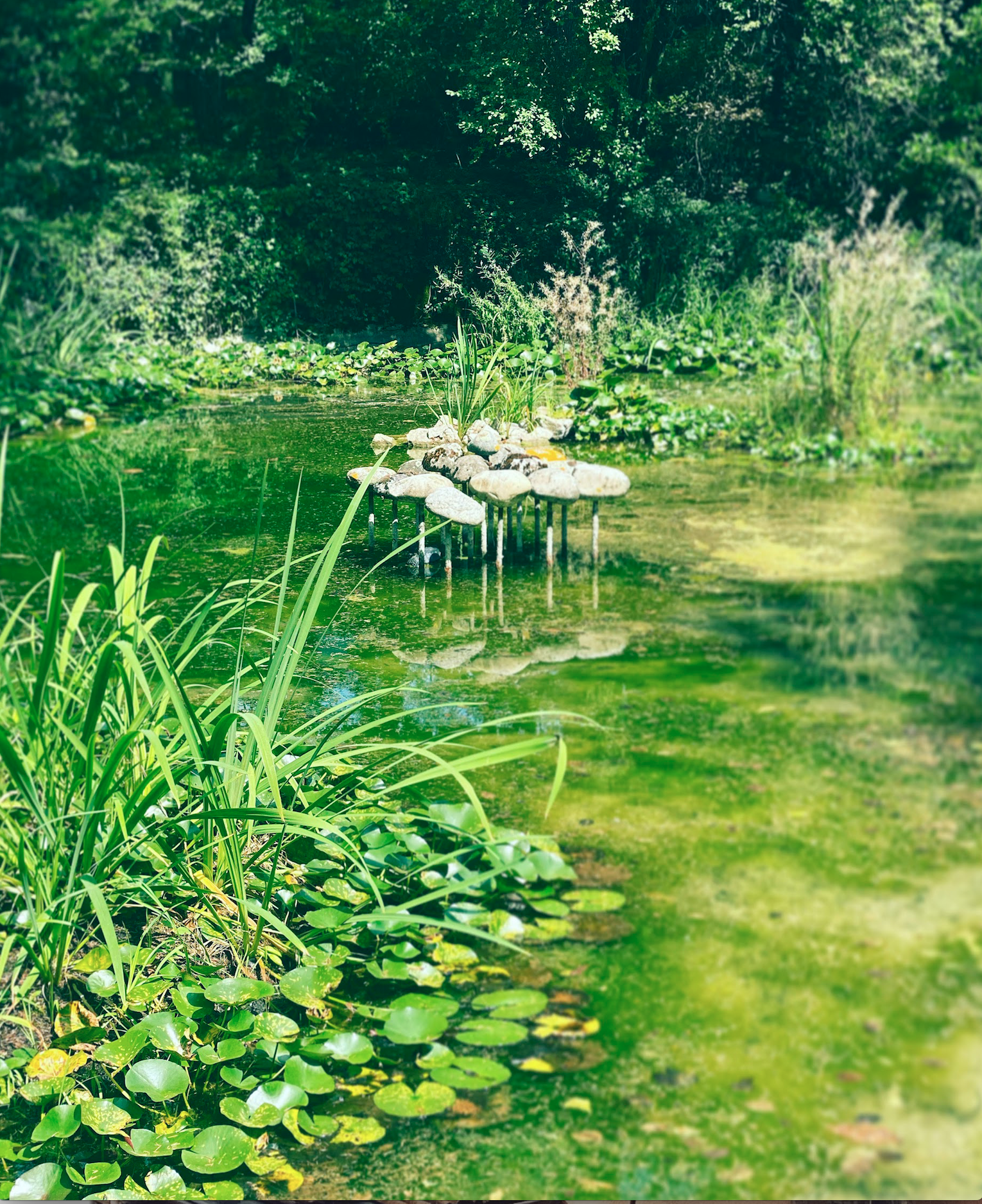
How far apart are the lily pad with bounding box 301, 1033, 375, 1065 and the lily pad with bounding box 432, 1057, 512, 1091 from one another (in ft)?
0.38

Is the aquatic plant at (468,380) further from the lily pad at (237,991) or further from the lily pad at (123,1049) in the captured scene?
the lily pad at (123,1049)

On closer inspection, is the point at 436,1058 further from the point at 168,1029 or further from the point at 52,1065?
the point at 52,1065

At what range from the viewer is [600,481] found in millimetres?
2365

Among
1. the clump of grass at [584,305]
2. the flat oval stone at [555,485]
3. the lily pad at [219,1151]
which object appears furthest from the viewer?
the flat oval stone at [555,485]

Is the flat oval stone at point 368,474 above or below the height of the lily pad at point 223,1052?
above

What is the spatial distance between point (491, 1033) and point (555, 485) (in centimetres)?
105

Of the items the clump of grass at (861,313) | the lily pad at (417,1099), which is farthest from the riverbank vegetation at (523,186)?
the lily pad at (417,1099)

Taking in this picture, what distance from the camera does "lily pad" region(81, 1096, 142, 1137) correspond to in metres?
1.76

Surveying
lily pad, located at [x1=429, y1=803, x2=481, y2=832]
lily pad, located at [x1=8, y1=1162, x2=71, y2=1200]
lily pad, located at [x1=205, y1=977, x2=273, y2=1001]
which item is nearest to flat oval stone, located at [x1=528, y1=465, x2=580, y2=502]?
lily pad, located at [x1=429, y1=803, x2=481, y2=832]

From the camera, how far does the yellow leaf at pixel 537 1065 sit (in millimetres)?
1708

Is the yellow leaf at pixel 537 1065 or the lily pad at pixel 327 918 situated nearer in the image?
the yellow leaf at pixel 537 1065

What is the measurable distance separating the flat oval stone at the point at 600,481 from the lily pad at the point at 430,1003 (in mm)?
989

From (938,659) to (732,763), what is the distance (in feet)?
1.14

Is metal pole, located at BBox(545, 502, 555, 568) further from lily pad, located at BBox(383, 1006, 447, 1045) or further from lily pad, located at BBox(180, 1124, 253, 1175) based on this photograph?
lily pad, located at BBox(180, 1124, 253, 1175)
